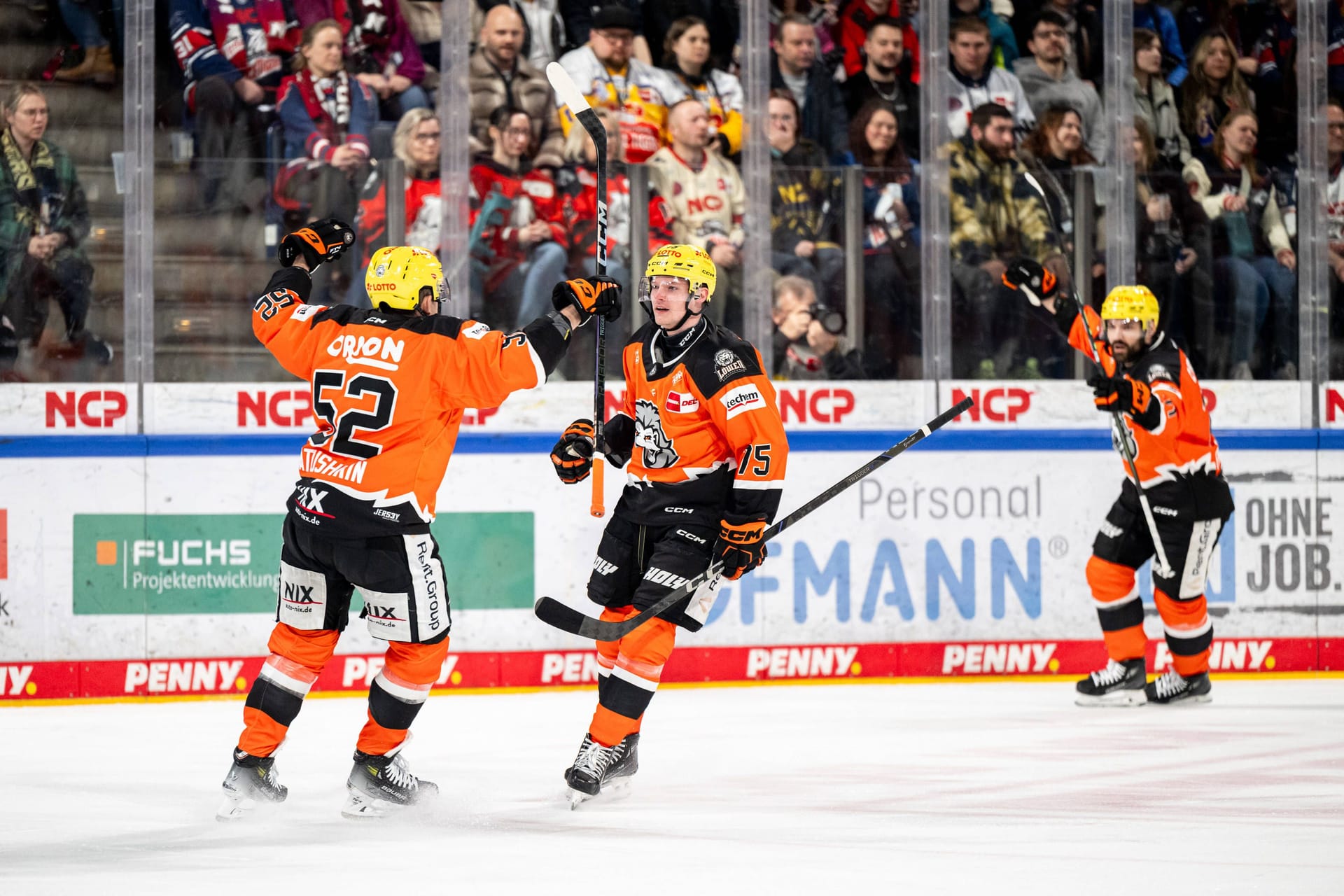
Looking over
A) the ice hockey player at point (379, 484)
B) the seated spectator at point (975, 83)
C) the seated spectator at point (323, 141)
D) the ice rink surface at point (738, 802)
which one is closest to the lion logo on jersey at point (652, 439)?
the ice hockey player at point (379, 484)

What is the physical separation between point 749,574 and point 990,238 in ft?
6.19

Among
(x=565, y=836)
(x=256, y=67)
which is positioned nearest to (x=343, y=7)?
(x=256, y=67)

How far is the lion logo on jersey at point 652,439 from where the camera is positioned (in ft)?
13.7

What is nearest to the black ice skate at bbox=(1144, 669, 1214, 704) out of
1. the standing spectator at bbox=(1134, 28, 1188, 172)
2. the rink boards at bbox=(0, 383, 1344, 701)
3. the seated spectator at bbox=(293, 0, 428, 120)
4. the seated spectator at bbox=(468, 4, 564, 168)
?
the rink boards at bbox=(0, 383, 1344, 701)

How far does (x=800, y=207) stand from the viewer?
21.6ft

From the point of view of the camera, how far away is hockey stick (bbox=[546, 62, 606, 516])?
4285 millimetres

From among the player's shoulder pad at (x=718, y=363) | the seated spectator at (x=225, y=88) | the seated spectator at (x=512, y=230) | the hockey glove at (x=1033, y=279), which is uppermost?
the seated spectator at (x=225, y=88)

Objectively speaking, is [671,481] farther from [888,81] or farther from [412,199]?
[888,81]

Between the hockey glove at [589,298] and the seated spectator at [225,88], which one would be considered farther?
the seated spectator at [225,88]

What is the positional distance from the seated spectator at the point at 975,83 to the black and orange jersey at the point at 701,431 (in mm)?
2997

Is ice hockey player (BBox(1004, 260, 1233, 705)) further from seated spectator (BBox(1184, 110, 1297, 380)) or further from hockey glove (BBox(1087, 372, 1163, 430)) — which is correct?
seated spectator (BBox(1184, 110, 1297, 380))

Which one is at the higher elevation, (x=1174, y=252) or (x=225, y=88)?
(x=225, y=88)

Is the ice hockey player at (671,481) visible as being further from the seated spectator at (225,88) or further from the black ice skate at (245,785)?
the seated spectator at (225,88)

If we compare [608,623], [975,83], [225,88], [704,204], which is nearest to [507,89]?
[704,204]
